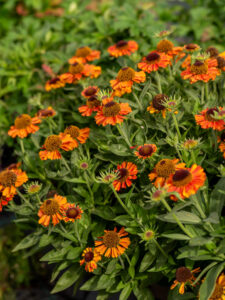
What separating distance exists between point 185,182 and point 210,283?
0.41 meters

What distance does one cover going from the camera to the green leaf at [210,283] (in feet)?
4.45

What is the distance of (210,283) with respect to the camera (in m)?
1.38

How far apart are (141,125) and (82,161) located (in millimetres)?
327

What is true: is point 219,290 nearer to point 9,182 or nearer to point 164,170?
point 164,170

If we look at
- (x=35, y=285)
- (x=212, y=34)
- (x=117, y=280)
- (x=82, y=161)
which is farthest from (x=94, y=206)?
(x=212, y=34)

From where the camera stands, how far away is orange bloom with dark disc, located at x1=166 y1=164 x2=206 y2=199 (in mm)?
1244

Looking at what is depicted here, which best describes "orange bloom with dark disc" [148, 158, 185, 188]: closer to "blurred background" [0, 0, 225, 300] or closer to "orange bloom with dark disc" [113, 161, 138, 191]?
"orange bloom with dark disc" [113, 161, 138, 191]

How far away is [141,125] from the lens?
71.6 inches

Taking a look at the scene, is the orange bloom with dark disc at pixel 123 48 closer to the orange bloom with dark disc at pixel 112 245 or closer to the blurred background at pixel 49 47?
the blurred background at pixel 49 47

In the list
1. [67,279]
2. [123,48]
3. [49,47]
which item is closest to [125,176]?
[67,279]

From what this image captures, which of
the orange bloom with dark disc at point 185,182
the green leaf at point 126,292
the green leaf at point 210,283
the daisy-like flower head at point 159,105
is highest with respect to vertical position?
the daisy-like flower head at point 159,105

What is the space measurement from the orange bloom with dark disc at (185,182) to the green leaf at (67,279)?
30.3 inches

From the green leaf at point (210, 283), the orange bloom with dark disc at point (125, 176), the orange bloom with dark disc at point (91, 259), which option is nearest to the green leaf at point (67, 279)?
the orange bloom with dark disc at point (91, 259)

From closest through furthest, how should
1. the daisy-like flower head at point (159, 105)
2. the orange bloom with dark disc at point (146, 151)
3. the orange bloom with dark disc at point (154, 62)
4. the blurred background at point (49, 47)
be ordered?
1. the orange bloom with dark disc at point (146, 151)
2. the daisy-like flower head at point (159, 105)
3. the orange bloom with dark disc at point (154, 62)
4. the blurred background at point (49, 47)
